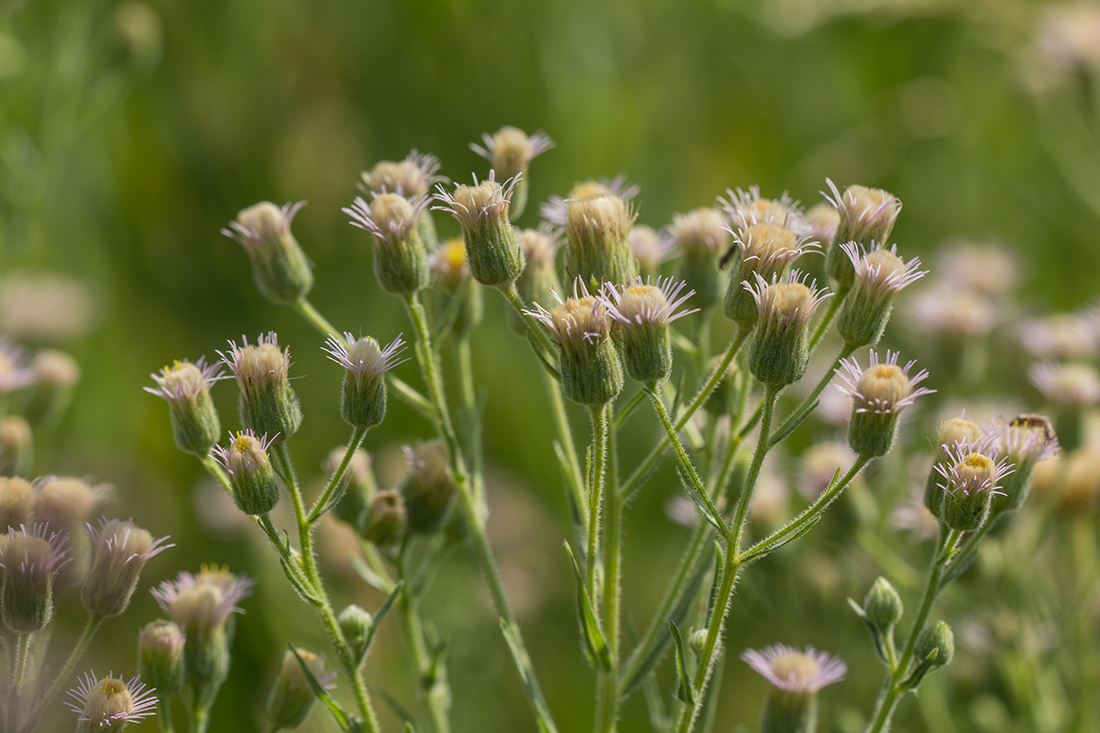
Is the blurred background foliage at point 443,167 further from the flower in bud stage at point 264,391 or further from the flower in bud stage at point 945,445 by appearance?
the flower in bud stage at point 264,391

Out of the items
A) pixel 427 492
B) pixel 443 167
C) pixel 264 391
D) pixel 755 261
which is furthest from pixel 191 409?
pixel 443 167

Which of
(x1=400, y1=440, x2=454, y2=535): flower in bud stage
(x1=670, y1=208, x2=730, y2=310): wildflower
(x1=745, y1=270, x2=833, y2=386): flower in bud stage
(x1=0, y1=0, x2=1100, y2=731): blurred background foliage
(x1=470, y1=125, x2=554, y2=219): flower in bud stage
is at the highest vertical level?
(x1=0, y1=0, x2=1100, y2=731): blurred background foliage

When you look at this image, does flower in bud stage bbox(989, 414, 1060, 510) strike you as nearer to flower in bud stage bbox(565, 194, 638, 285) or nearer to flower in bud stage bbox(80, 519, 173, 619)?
flower in bud stage bbox(565, 194, 638, 285)

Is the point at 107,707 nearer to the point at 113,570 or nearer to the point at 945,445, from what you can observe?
the point at 113,570

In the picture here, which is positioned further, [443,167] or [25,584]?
[443,167]

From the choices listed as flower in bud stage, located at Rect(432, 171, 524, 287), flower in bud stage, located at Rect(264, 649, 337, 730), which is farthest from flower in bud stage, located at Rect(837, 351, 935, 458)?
flower in bud stage, located at Rect(264, 649, 337, 730)

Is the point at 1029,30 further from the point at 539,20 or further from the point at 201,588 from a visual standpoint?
the point at 201,588

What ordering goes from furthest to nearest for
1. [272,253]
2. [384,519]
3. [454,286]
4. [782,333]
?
1. [454,286]
2. [272,253]
3. [384,519]
4. [782,333]

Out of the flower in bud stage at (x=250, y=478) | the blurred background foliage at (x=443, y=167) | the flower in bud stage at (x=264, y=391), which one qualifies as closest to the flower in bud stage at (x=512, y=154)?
the flower in bud stage at (x=264, y=391)
